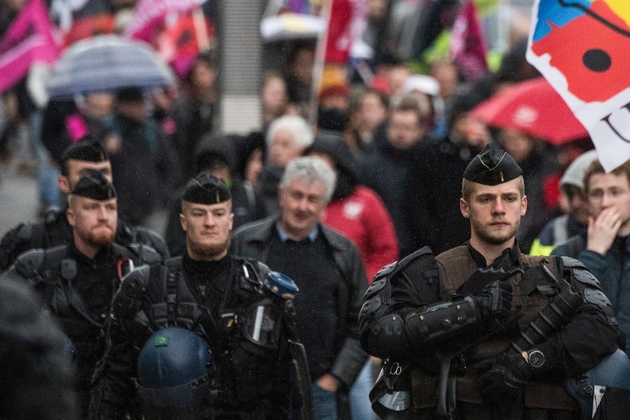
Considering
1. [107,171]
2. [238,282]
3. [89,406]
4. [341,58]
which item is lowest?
[89,406]

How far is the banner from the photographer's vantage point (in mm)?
6852

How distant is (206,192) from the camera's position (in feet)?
23.1

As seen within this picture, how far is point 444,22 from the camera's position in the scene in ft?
52.9

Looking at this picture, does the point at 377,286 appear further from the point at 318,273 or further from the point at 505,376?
the point at 318,273

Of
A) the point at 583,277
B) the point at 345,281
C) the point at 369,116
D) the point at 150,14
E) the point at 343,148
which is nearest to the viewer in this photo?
the point at 583,277

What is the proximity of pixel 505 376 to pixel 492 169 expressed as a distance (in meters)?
0.92

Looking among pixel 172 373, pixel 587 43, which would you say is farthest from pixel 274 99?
pixel 172 373

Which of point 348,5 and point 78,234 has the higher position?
point 348,5

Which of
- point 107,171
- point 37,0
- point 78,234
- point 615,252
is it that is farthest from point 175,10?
point 615,252

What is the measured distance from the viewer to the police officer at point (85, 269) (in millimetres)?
7094

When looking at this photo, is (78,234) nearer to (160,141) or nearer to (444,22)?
(160,141)

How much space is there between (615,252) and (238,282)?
1894 mm

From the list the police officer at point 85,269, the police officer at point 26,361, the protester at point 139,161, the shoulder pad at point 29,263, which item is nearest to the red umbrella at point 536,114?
the protester at point 139,161

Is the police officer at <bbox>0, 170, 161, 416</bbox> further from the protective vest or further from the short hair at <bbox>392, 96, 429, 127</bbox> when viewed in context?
the short hair at <bbox>392, 96, 429, 127</bbox>
